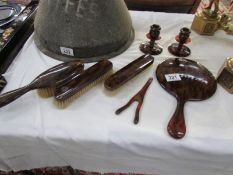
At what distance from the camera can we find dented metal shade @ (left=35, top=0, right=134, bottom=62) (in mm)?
505

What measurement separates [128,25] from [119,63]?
0.12m

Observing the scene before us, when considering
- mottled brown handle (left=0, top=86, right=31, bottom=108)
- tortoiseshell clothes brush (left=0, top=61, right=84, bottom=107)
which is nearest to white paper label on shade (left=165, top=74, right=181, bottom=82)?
tortoiseshell clothes brush (left=0, top=61, right=84, bottom=107)

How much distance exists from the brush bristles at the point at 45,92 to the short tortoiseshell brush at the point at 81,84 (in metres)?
0.03

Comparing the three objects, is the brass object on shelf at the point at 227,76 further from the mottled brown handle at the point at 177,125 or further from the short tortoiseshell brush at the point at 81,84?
the short tortoiseshell brush at the point at 81,84

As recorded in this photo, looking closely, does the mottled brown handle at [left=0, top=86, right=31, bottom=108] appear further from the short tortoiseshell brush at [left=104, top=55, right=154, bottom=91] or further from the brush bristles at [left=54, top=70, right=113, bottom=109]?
the short tortoiseshell brush at [left=104, top=55, right=154, bottom=91]

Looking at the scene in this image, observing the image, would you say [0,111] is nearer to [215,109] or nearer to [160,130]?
[160,130]

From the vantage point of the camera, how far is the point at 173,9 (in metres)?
1.05

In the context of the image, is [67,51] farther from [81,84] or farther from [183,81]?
[183,81]

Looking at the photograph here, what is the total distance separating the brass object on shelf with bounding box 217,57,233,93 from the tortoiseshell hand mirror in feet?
0.06

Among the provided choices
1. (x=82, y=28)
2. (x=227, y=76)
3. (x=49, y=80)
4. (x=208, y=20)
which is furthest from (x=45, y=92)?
(x=208, y=20)

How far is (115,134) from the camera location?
0.44 meters

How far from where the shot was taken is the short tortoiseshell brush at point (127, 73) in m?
0.48

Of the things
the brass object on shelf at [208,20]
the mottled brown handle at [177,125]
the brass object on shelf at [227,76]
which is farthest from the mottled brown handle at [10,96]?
the brass object on shelf at [208,20]

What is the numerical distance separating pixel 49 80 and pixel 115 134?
19cm
